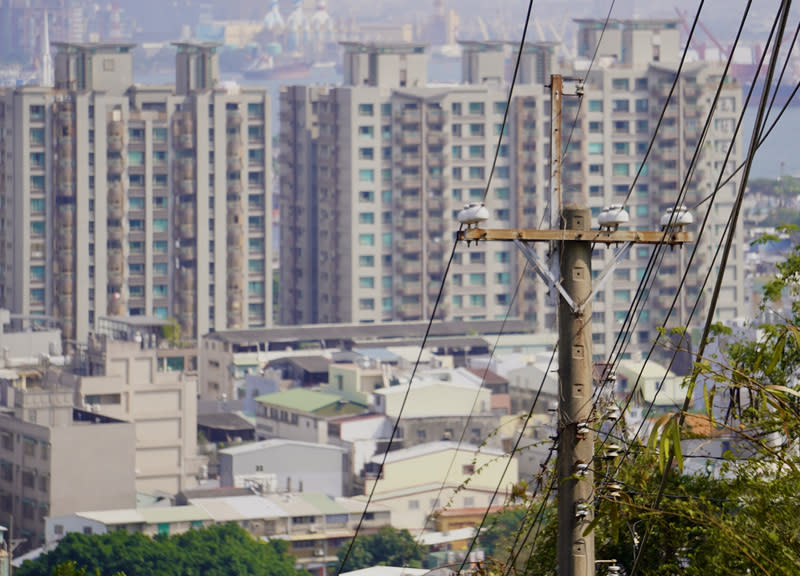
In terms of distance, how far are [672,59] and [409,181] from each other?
14.7 meters

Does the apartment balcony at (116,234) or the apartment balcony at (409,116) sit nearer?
the apartment balcony at (116,234)

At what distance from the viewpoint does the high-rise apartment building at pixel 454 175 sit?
78.3 metres

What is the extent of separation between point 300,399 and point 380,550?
55.0ft

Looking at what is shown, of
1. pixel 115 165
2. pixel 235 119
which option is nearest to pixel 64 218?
pixel 115 165

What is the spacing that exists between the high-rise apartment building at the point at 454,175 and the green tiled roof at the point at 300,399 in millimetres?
18803

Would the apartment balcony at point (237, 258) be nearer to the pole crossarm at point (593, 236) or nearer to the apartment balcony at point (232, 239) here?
the apartment balcony at point (232, 239)

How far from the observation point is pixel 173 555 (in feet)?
127

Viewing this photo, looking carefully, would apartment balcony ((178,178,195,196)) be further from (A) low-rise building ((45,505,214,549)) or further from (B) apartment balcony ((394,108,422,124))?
(A) low-rise building ((45,505,214,549))

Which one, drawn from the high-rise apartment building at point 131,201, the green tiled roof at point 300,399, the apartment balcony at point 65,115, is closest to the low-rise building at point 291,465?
the green tiled roof at point 300,399

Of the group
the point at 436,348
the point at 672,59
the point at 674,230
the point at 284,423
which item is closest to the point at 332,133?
the point at 436,348

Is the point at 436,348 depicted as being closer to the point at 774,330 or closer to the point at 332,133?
the point at 332,133

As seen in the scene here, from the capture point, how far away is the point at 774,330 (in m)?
8.40

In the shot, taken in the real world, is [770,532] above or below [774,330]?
below

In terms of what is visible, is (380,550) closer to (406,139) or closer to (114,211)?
(114,211)
